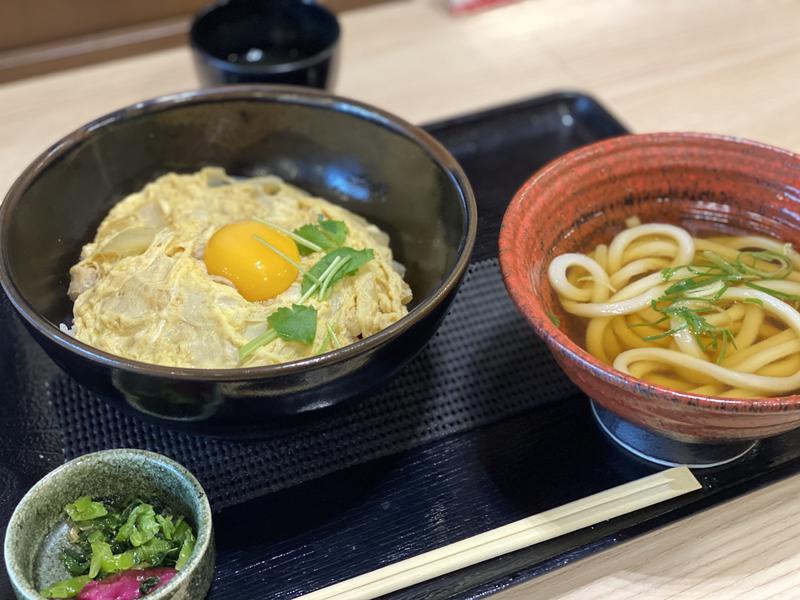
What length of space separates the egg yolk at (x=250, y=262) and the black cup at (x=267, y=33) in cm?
86

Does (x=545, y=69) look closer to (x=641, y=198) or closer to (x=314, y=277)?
(x=641, y=198)

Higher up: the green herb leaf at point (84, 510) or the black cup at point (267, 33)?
the black cup at point (267, 33)

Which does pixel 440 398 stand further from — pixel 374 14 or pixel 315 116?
pixel 374 14

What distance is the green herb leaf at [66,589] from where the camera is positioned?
134 cm

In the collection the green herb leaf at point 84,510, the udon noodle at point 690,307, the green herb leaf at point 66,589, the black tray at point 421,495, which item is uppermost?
the udon noodle at point 690,307

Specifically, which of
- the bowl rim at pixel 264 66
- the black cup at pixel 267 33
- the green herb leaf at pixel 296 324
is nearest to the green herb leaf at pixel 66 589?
the green herb leaf at pixel 296 324

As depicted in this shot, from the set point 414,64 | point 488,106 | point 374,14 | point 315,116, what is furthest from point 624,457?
point 374,14

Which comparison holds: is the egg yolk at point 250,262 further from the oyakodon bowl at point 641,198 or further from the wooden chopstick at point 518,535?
the wooden chopstick at point 518,535

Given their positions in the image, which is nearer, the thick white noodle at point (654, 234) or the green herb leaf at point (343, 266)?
the green herb leaf at point (343, 266)

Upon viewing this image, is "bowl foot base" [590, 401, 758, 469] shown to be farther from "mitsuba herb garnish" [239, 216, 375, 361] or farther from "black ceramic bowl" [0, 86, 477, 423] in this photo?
"mitsuba herb garnish" [239, 216, 375, 361]

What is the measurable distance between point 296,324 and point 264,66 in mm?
1174

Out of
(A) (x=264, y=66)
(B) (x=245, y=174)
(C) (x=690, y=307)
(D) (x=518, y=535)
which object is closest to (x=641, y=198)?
(C) (x=690, y=307)

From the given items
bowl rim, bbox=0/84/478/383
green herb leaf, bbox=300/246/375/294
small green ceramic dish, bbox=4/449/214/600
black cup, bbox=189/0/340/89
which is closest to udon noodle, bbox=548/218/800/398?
bowl rim, bbox=0/84/478/383

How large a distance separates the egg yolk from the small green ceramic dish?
42 cm
